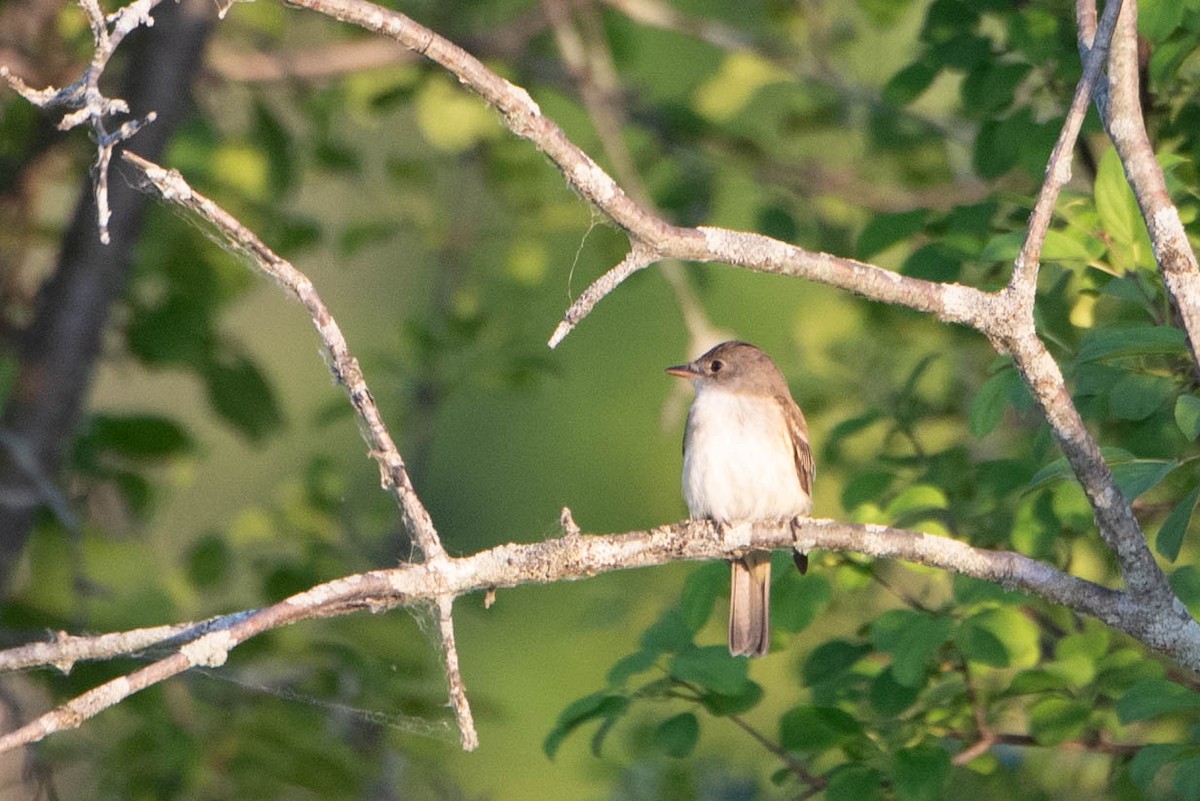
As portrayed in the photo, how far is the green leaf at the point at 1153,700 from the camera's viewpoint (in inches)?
106

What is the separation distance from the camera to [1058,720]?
3084 millimetres

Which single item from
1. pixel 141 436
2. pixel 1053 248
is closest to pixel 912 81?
pixel 1053 248

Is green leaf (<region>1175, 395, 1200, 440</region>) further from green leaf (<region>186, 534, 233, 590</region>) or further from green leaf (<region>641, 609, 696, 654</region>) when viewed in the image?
green leaf (<region>186, 534, 233, 590</region>)

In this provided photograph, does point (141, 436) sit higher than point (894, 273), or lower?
higher

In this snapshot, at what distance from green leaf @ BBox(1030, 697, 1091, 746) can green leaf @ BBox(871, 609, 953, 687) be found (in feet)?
0.84

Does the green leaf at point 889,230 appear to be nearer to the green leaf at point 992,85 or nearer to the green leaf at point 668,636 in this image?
the green leaf at point 992,85

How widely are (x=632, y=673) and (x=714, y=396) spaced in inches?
66.7

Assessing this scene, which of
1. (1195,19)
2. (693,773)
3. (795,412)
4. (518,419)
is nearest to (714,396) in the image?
(795,412)

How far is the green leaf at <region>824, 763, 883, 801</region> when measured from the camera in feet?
10.2

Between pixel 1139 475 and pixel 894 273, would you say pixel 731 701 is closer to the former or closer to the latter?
pixel 1139 475

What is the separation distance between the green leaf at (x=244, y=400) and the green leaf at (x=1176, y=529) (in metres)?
3.65

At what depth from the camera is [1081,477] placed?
95.7 inches

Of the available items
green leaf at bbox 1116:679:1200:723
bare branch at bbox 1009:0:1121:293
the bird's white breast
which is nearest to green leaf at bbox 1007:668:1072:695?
green leaf at bbox 1116:679:1200:723

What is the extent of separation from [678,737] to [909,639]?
0.57 meters
